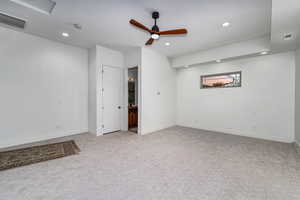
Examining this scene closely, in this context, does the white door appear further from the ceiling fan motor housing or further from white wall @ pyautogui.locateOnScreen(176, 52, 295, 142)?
white wall @ pyautogui.locateOnScreen(176, 52, 295, 142)

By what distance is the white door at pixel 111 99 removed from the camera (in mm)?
4645

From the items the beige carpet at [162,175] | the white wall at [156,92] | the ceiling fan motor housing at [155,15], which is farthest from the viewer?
the white wall at [156,92]

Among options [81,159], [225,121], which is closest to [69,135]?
[81,159]

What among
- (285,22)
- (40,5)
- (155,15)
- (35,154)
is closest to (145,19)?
(155,15)

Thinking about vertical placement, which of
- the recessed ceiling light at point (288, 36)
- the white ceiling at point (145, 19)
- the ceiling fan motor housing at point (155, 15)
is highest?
the white ceiling at point (145, 19)

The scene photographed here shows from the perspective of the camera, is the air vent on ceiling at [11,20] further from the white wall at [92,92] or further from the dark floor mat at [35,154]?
the dark floor mat at [35,154]

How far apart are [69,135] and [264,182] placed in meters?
5.17

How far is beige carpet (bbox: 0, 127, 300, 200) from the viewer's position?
1.78 m

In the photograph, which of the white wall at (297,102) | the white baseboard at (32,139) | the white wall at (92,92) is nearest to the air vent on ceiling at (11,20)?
the white wall at (92,92)

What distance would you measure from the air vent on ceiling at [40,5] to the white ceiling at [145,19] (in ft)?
0.30

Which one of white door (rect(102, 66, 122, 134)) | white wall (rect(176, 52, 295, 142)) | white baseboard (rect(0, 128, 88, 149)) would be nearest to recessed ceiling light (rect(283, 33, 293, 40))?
white wall (rect(176, 52, 295, 142))

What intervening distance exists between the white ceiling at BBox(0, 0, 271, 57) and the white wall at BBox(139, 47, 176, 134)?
92 cm

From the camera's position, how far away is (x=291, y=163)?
8.52ft

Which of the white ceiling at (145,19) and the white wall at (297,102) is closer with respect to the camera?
the white ceiling at (145,19)
